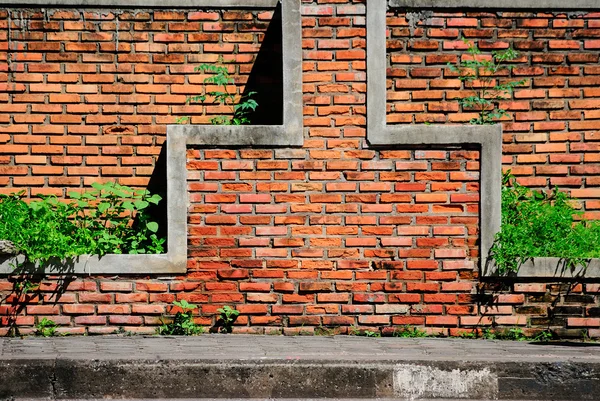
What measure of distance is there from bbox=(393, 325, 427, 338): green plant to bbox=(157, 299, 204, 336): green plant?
1.49 m

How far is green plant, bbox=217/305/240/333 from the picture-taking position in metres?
5.98

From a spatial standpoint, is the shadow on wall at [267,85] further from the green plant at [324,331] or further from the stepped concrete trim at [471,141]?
the green plant at [324,331]

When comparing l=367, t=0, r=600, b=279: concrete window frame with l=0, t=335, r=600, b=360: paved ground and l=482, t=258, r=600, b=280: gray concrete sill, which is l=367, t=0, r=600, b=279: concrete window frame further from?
l=0, t=335, r=600, b=360: paved ground

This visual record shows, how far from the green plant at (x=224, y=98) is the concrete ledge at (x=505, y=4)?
1.43 metres

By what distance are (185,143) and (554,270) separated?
2931 mm

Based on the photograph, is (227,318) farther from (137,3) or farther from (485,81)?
(485,81)

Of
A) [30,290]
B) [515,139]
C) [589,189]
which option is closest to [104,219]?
[30,290]

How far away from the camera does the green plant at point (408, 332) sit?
600 centimetres

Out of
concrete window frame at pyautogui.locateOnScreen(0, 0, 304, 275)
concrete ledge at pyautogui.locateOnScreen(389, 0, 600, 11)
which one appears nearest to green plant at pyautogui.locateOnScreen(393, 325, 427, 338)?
concrete window frame at pyautogui.locateOnScreen(0, 0, 304, 275)

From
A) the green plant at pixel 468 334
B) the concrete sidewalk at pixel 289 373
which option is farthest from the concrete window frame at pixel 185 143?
the green plant at pixel 468 334

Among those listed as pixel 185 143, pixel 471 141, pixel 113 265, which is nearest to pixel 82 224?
pixel 113 265

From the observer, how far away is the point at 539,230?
612 centimetres

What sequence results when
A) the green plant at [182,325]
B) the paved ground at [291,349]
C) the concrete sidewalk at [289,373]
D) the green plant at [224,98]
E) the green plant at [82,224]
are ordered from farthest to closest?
the green plant at [224,98] → the green plant at [182,325] → the green plant at [82,224] → the paved ground at [291,349] → the concrete sidewalk at [289,373]

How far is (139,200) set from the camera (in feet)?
20.4
